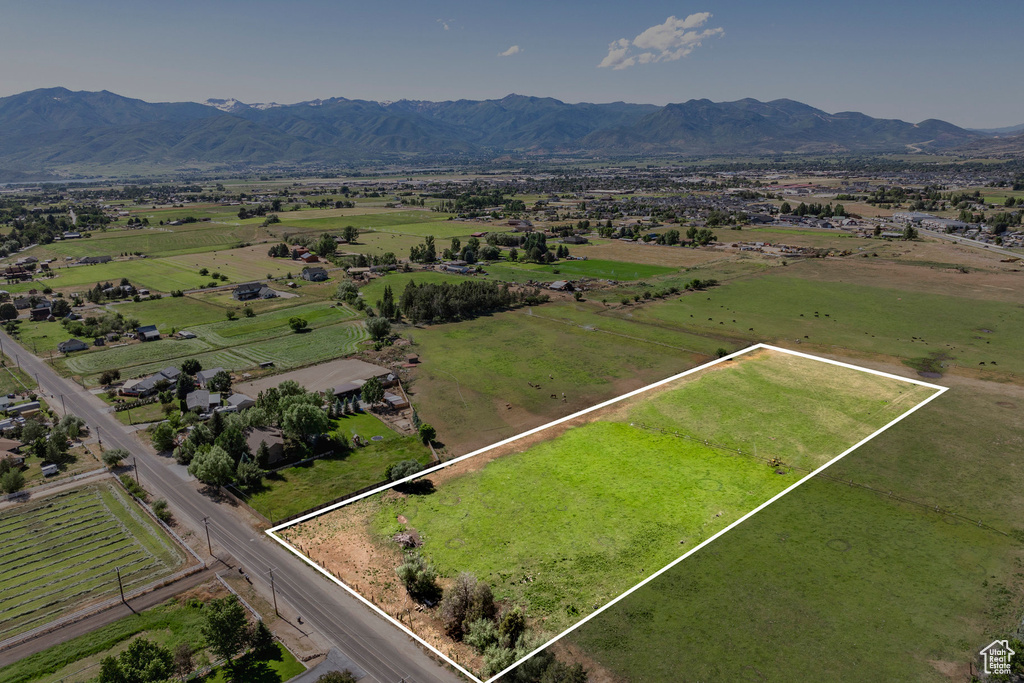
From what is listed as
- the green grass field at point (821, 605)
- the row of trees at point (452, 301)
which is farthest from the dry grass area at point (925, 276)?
the green grass field at point (821, 605)

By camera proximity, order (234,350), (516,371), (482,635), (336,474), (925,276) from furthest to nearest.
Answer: (925,276), (234,350), (516,371), (336,474), (482,635)

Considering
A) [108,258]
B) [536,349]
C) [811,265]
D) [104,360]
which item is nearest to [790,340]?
[536,349]

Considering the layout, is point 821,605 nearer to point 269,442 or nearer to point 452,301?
point 269,442

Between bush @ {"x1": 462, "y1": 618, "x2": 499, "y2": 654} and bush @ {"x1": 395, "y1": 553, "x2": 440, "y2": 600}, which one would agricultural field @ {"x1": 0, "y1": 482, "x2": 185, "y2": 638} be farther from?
bush @ {"x1": 462, "y1": 618, "x2": 499, "y2": 654}

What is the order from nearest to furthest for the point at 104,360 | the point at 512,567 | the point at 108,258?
the point at 512,567 < the point at 104,360 < the point at 108,258

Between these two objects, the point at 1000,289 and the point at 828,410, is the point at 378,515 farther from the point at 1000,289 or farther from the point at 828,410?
the point at 1000,289

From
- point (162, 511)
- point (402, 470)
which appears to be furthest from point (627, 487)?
point (162, 511)
